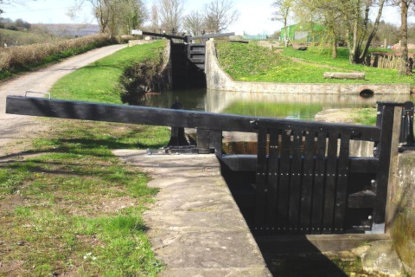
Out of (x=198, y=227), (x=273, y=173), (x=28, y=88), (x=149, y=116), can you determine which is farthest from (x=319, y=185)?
(x=28, y=88)

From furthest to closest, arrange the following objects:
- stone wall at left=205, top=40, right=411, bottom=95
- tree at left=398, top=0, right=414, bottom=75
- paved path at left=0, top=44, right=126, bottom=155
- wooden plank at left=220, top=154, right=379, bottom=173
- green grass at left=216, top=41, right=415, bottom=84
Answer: green grass at left=216, top=41, right=415, bottom=84
tree at left=398, top=0, right=414, bottom=75
stone wall at left=205, top=40, right=411, bottom=95
paved path at left=0, top=44, right=126, bottom=155
wooden plank at left=220, top=154, right=379, bottom=173

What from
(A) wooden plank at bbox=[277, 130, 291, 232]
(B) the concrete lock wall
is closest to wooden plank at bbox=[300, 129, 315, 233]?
(A) wooden plank at bbox=[277, 130, 291, 232]

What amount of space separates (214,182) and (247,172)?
1.41 meters

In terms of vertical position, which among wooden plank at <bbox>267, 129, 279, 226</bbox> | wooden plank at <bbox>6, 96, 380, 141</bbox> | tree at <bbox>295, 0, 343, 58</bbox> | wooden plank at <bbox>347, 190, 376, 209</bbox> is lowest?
wooden plank at <bbox>347, 190, 376, 209</bbox>

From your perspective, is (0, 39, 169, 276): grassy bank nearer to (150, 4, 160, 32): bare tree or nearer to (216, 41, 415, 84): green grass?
(216, 41, 415, 84): green grass

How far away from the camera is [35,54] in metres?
22.0

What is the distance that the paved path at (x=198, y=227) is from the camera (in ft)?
10.2

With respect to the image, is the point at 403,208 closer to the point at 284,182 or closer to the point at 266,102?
the point at 284,182

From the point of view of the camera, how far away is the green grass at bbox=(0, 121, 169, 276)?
3064mm

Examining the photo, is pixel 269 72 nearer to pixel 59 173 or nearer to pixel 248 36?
pixel 59 173

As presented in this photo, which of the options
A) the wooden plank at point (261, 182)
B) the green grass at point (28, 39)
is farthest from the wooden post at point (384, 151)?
the green grass at point (28, 39)

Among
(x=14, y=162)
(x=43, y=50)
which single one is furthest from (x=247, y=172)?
(x=43, y=50)

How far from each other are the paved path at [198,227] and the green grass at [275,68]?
2093cm

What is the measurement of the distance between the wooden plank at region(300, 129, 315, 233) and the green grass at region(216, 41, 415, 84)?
64.3ft
